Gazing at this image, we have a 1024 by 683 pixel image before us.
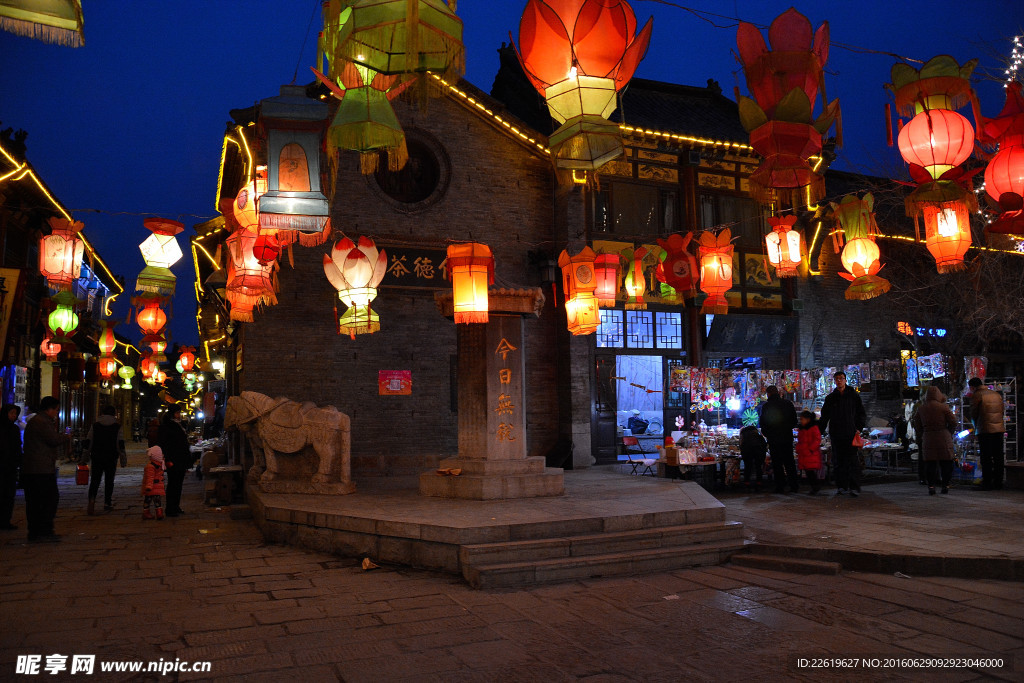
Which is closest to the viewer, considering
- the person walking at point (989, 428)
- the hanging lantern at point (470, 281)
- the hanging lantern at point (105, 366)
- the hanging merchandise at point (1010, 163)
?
the hanging merchandise at point (1010, 163)

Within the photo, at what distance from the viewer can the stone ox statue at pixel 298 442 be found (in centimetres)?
942

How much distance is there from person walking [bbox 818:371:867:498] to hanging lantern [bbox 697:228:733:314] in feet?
7.49

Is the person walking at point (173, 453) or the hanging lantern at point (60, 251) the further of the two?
the hanging lantern at point (60, 251)

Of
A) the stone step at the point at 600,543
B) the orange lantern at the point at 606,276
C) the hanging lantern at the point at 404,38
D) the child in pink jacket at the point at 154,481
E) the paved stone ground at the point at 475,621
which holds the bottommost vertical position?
the paved stone ground at the point at 475,621

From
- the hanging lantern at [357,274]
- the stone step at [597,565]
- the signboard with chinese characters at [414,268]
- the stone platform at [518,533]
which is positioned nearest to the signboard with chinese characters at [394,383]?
the signboard with chinese characters at [414,268]

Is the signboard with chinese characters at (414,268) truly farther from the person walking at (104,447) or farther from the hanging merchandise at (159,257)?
the person walking at (104,447)

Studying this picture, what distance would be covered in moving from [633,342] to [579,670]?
11.4 m

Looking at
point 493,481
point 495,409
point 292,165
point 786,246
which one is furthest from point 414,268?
point 786,246

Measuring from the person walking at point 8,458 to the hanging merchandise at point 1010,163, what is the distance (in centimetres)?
1215

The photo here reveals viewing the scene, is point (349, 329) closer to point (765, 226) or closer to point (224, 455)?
point (224, 455)

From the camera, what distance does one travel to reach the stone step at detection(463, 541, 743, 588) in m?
6.17

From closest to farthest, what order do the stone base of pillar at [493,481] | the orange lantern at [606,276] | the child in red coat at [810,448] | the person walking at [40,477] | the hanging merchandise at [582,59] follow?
the hanging merchandise at [582,59] → the person walking at [40,477] → the stone base of pillar at [493,481] → the child in red coat at [810,448] → the orange lantern at [606,276]

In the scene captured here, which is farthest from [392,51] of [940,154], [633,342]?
[633,342]

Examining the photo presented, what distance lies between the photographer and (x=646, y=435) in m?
16.2
